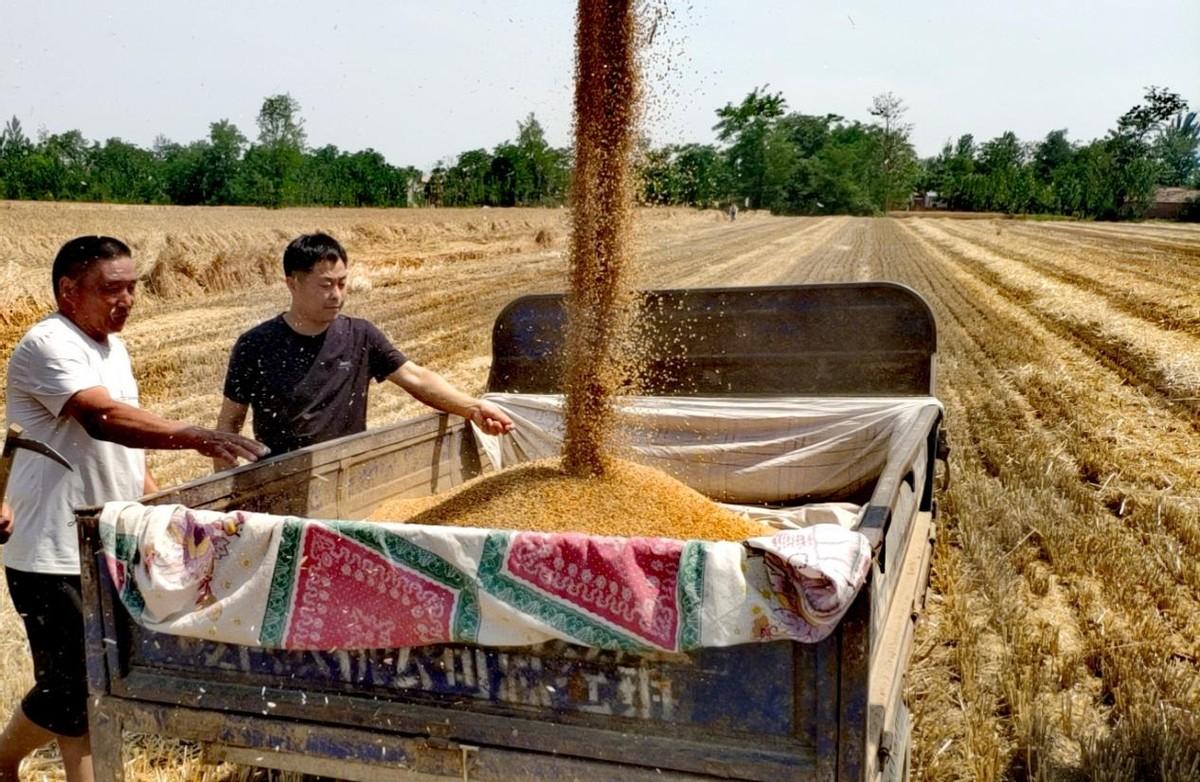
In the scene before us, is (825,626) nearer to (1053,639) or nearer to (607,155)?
(607,155)

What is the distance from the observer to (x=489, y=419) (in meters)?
3.63

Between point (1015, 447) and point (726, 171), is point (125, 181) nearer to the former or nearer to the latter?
point (726, 171)

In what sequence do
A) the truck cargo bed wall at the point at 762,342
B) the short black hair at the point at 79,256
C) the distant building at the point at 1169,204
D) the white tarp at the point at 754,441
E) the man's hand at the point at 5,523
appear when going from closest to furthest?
1. the man's hand at the point at 5,523
2. the short black hair at the point at 79,256
3. the white tarp at the point at 754,441
4. the truck cargo bed wall at the point at 762,342
5. the distant building at the point at 1169,204

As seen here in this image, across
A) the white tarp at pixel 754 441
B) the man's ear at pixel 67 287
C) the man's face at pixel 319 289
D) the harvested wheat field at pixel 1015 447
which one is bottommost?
the harvested wheat field at pixel 1015 447

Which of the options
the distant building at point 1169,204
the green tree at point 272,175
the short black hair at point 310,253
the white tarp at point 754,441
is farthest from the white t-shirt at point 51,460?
the distant building at point 1169,204

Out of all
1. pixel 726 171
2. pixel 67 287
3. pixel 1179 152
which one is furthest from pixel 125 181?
pixel 1179 152

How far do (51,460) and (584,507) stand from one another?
1405 mm

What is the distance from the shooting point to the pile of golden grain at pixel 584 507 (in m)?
2.79

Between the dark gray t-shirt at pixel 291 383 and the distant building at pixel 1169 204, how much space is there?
64.8 m

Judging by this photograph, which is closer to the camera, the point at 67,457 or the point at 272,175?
the point at 67,457

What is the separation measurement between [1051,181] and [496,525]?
83443mm

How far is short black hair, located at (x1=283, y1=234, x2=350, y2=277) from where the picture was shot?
131 inches

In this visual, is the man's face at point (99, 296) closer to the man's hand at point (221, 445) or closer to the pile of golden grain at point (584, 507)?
the man's hand at point (221, 445)

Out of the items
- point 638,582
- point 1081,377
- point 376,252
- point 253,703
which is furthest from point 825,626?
A: point 376,252
